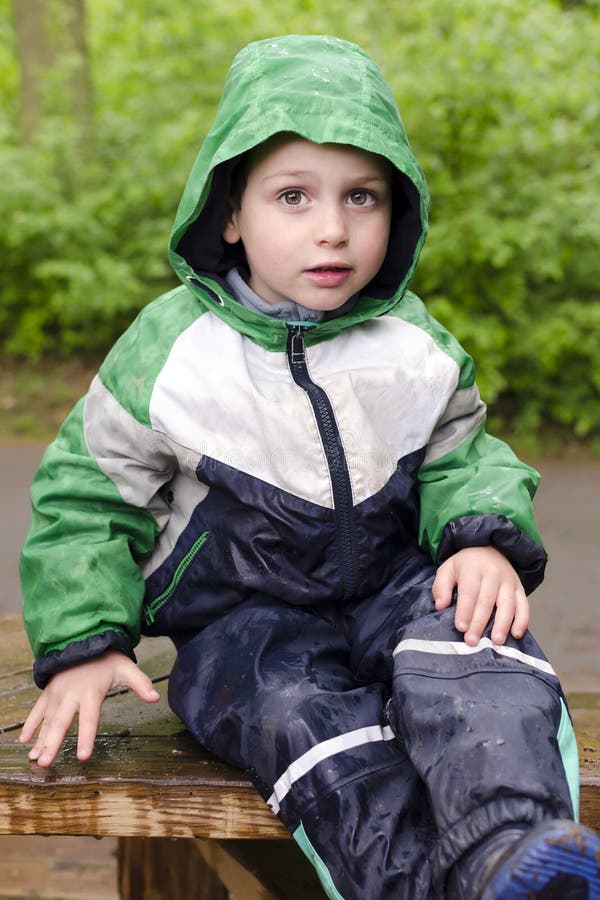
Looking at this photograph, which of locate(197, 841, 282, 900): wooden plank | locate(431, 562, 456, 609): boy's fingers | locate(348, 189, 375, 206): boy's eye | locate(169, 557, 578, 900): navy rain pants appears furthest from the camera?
locate(197, 841, 282, 900): wooden plank

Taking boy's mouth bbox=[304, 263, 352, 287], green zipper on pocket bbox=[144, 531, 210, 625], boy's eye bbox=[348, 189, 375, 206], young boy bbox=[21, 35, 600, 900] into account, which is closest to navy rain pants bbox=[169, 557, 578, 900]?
young boy bbox=[21, 35, 600, 900]

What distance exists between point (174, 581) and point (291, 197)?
2.42ft

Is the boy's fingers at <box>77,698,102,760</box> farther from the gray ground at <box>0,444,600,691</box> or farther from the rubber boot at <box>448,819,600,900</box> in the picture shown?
the gray ground at <box>0,444,600,691</box>

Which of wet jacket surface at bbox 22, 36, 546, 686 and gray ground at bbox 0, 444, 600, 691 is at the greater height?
wet jacket surface at bbox 22, 36, 546, 686

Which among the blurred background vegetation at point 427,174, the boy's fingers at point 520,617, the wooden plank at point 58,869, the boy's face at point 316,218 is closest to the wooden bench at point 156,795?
the boy's fingers at point 520,617

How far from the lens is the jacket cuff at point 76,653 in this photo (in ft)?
6.47

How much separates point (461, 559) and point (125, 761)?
0.68 metres

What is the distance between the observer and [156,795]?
1.94 metres

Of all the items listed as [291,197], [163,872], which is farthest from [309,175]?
[163,872]

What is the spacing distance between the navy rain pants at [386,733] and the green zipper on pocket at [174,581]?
0.11 meters

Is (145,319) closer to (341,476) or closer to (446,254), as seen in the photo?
(341,476)

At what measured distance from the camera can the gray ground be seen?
4328 millimetres

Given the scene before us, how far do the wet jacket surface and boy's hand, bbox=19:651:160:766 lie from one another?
4cm

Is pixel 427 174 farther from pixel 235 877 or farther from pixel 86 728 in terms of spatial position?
pixel 86 728
